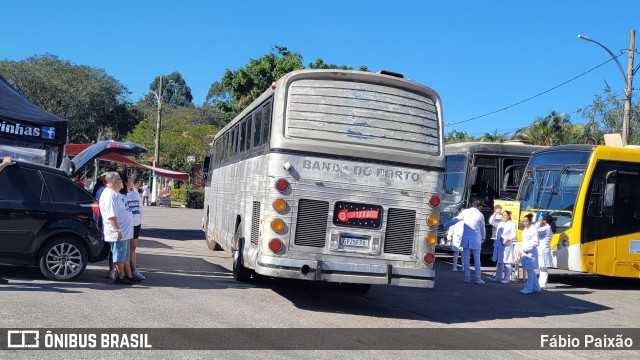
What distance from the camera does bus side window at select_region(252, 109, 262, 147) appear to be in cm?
1223

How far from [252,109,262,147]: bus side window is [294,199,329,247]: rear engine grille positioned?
2.06 meters

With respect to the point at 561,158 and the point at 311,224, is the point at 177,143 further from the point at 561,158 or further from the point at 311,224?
the point at 311,224

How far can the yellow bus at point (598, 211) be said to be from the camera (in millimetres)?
16422

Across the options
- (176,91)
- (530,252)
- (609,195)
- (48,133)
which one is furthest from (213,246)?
(176,91)

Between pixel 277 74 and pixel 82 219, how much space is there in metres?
31.1

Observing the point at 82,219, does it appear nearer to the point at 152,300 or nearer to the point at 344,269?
the point at 152,300

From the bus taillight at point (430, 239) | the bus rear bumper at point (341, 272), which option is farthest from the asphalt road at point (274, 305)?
the bus taillight at point (430, 239)

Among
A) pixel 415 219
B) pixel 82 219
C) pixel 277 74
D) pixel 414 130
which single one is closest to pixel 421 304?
pixel 415 219

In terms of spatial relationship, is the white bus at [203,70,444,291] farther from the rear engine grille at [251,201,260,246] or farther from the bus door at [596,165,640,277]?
the bus door at [596,165,640,277]

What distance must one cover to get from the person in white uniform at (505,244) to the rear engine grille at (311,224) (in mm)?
6872

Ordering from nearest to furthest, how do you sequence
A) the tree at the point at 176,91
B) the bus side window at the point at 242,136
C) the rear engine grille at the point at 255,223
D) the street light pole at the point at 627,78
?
the rear engine grille at the point at 255,223, the bus side window at the point at 242,136, the street light pole at the point at 627,78, the tree at the point at 176,91

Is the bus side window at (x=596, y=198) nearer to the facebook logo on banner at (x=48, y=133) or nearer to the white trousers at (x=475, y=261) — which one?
the white trousers at (x=475, y=261)

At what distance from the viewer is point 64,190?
1203 centimetres

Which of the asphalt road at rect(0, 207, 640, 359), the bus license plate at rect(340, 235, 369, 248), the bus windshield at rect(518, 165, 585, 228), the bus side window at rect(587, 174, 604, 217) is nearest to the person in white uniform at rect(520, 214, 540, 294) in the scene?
the asphalt road at rect(0, 207, 640, 359)
